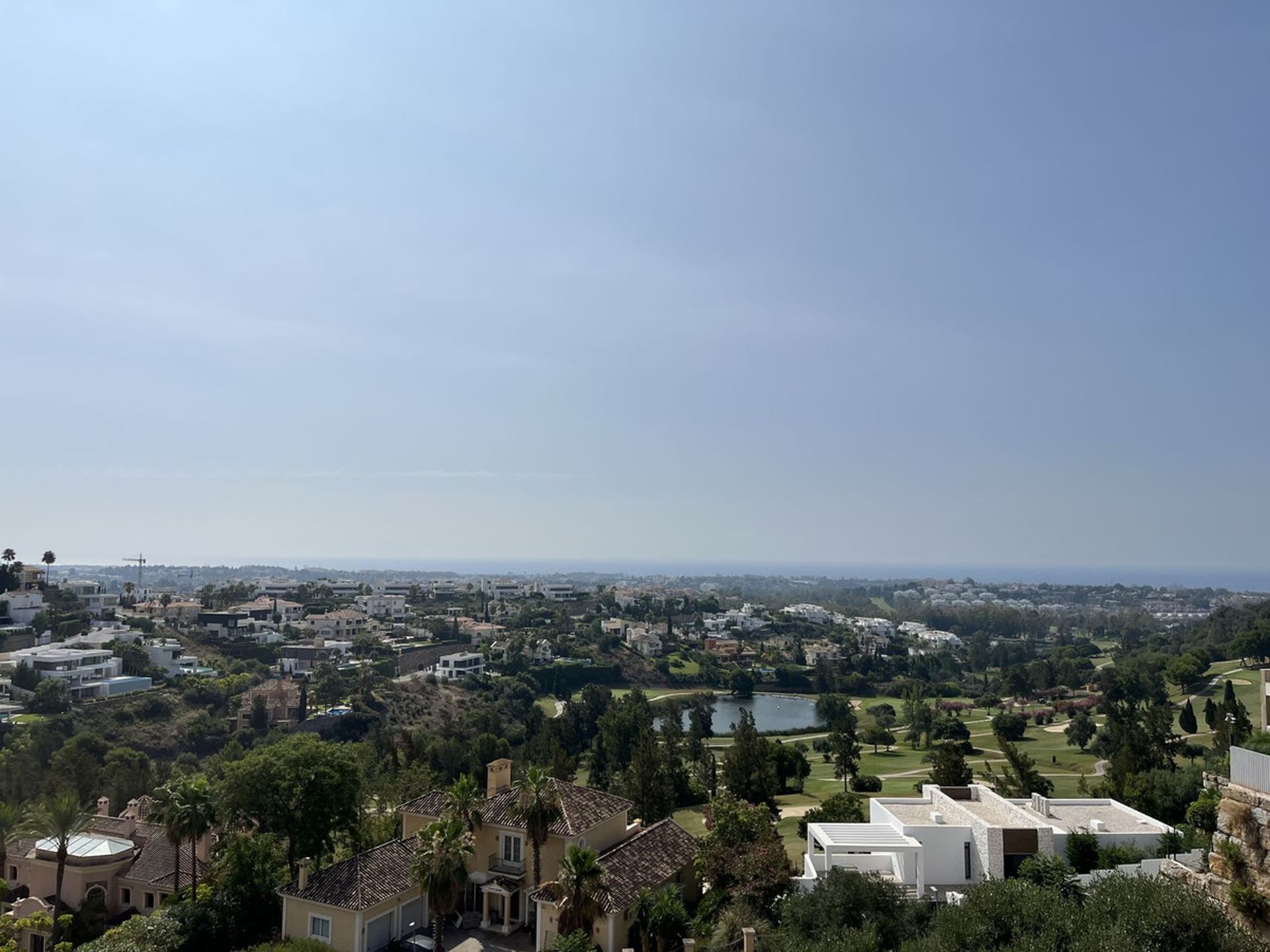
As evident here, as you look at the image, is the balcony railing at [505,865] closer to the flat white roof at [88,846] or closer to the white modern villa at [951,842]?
the white modern villa at [951,842]

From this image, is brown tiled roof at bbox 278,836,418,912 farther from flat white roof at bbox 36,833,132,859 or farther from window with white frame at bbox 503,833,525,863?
flat white roof at bbox 36,833,132,859

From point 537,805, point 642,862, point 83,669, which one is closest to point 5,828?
point 537,805

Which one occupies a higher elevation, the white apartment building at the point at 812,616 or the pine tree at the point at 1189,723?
the pine tree at the point at 1189,723

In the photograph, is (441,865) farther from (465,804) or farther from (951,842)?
(951,842)

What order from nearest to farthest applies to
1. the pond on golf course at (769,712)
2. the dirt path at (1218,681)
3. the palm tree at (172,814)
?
the palm tree at (172,814), the dirt path at (1218,681), the pond on golf course at (769,712)

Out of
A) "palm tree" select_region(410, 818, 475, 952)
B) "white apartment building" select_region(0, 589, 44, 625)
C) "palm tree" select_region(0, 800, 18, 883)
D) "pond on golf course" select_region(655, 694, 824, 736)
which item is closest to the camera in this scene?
"palm tree" select_region(410, 818, 475, 952)

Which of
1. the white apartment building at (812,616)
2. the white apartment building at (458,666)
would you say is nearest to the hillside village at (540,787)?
the white apartment building at (458,666)

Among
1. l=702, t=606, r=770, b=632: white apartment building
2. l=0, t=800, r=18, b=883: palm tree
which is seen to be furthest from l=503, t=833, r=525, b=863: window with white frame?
l=702, t=606, r=770, b=632: white apartment building
